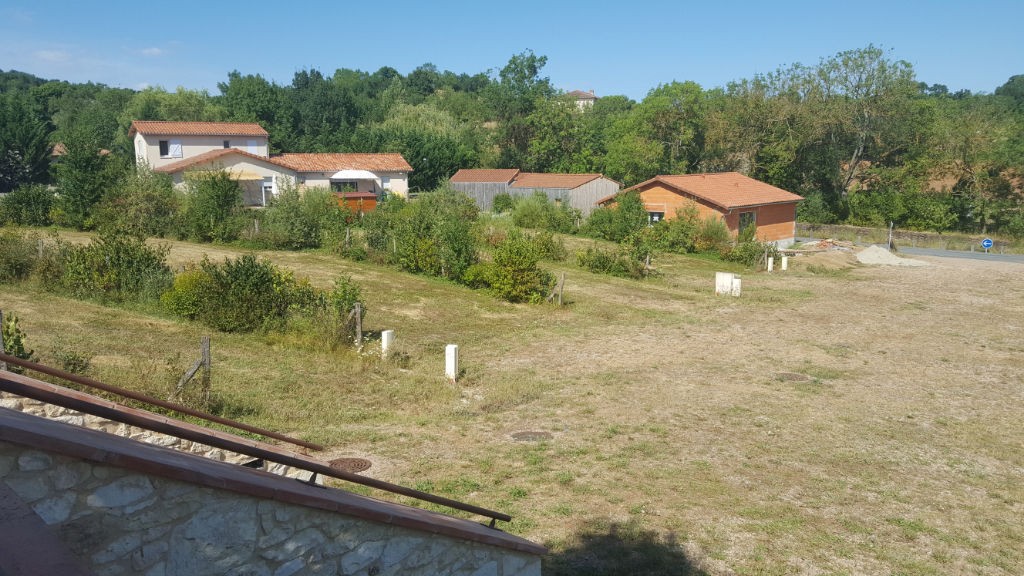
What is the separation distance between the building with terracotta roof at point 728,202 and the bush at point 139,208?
25.2 m

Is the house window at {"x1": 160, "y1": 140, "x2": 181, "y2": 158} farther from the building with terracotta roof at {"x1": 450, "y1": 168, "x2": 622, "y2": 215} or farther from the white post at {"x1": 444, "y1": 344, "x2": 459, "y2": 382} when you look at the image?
the white post at {"x1": 444, "y1": 344, "x2": 459, "y2": 382}

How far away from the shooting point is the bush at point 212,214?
30969mm

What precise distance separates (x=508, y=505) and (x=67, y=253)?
54.8 feet

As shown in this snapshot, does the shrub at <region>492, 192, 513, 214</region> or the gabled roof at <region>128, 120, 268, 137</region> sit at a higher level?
the gabled roof at <region>128, 120, 268, 137</region>

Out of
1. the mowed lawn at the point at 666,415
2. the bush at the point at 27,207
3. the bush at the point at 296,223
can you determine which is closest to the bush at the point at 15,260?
the mowed lawn at the point at 666,415

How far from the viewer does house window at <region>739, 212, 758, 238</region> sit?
40.0 metres

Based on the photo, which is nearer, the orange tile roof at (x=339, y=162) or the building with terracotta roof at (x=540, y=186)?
the building with terracotta roof at (x=540, y=186)

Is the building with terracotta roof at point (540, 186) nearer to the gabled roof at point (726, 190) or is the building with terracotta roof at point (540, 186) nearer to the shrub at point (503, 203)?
the shrub at point (503, 203)

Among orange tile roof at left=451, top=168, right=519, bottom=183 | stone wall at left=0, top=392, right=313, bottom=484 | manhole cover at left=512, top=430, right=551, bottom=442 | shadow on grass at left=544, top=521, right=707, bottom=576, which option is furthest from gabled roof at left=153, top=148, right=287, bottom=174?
shadow on grass at left=544, top=521, right=707, bottom=576

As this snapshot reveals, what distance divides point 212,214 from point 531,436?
23.9 meters

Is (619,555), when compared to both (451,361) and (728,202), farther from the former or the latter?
(728,202)

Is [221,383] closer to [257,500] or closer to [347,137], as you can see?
[257,500]

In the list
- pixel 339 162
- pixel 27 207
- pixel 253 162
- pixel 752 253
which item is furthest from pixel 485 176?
pixel 27 207

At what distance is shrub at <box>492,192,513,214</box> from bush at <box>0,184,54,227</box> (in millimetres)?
27367
